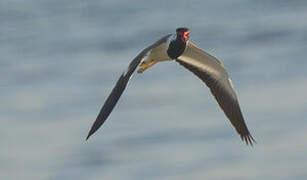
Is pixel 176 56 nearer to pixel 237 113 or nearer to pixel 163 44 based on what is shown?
pixel 163 44

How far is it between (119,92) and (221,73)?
276cm

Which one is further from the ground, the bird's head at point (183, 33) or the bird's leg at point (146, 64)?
the bird's head at point (183, 33)

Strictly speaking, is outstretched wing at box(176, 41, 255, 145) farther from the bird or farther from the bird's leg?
the bird's leg

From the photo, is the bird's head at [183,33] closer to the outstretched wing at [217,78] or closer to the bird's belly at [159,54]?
the bird's belly at [159,54]

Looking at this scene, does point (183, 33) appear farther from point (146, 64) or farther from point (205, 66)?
point (205, 66)

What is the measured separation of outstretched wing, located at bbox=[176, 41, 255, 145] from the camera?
10250 millimetres

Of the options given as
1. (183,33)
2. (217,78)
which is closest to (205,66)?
(217,78)

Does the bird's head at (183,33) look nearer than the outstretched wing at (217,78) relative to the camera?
Yes

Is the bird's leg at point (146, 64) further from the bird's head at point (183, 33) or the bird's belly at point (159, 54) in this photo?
the bird's head at point (183, 33)

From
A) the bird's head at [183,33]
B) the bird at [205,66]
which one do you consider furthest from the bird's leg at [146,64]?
the bird's head at [183,33]

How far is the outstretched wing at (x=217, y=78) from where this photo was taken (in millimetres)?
10250

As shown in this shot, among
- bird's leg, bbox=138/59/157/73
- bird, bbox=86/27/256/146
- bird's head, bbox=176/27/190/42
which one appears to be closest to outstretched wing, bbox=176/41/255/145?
bird, bbox=86/27/256/146

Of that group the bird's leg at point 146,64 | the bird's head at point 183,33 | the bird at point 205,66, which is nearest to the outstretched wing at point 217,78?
the bird at point 205,66

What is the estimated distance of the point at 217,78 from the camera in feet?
34.5
